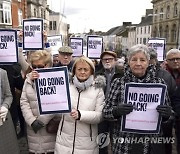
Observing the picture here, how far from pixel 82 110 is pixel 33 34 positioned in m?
3.13

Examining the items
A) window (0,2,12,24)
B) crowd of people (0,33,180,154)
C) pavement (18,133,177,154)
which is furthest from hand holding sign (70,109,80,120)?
window (0,2,12,24)

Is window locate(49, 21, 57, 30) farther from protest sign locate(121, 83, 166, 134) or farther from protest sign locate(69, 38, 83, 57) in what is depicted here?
protest sign locate(121, 83, 166, 134)

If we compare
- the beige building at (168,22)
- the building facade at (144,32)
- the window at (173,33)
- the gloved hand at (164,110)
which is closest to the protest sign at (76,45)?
the gloved hand at (164,110)

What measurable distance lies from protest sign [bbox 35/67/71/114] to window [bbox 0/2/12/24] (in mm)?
26135

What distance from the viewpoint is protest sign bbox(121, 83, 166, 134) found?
2412 mm

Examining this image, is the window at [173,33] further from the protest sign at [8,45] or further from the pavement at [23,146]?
the protest sign at [8,45]

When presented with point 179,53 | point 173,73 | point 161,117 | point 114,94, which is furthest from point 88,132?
point 179,53

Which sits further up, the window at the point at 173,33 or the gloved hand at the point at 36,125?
the window at the point at 173,33

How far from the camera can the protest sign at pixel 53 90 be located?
8.84ft

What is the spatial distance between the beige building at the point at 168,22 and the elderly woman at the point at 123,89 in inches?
1594

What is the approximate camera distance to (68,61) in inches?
185

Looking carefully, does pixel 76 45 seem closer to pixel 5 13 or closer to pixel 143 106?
pixel 143 106

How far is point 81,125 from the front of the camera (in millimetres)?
2781

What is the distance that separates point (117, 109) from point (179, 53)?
220cm
